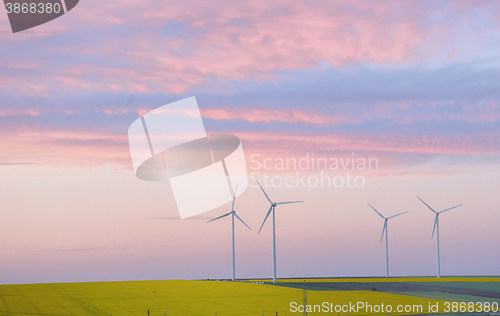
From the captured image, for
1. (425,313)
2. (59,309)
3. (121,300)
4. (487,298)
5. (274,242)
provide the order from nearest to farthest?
1. (425,313)
2. (59,309)
3. (121,300)
4. (487,298)
5. (274,242)

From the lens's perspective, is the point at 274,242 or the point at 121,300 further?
the point at 274,242

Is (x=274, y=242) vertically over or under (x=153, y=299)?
over

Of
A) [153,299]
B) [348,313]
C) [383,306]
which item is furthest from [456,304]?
[153,299]

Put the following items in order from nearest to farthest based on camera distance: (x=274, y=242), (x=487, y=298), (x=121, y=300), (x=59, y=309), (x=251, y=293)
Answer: (x=59, y=309), (x=121, y=300), (x=487, y=298), (x=251, y=293), (x=274, y=242)

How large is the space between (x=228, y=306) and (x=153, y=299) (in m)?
20.3

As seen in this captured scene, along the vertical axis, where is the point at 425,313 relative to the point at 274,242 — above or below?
below

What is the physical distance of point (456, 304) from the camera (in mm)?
103125

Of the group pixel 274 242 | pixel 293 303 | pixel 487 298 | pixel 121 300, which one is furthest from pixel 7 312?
pixel 274 242

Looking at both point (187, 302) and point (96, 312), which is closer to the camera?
point (96, 312)

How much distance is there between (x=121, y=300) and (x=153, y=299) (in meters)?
6.06

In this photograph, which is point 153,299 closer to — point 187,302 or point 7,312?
point 187,302

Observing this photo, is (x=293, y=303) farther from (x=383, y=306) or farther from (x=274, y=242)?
(x=274, y=242)

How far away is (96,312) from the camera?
300ft

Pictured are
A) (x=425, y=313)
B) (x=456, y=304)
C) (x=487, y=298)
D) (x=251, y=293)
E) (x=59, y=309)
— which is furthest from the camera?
(x=251, y=293)
